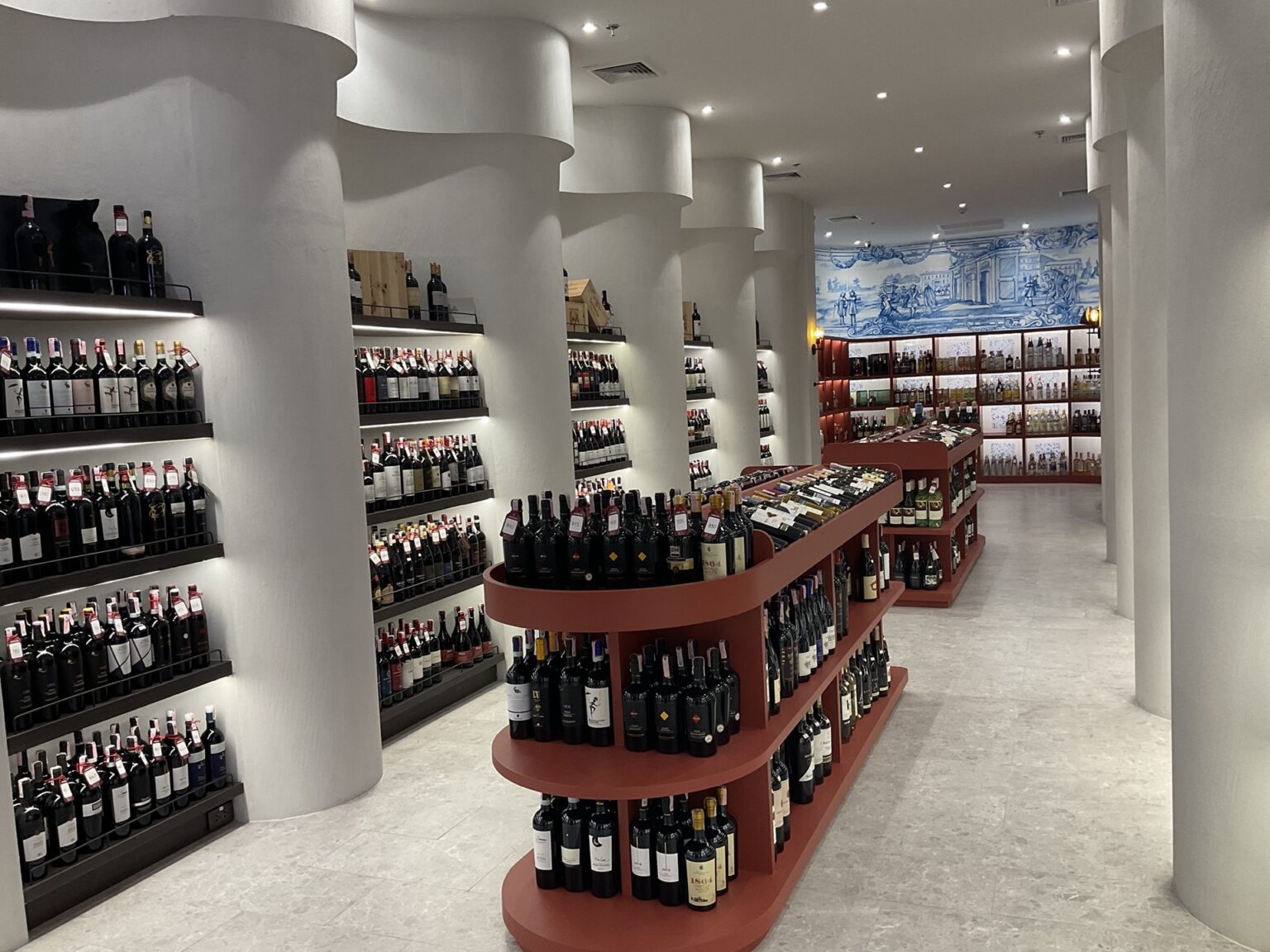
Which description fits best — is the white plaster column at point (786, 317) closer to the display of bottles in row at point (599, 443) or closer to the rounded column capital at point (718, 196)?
the rounded column capital at point (718, 196)

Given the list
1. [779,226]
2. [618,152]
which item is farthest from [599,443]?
[779,226]

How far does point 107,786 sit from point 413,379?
2749 mm

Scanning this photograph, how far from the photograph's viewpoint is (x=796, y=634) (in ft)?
12.8

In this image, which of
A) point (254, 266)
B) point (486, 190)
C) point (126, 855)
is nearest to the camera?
point (126, 855)

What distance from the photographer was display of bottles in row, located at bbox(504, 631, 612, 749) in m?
3.25

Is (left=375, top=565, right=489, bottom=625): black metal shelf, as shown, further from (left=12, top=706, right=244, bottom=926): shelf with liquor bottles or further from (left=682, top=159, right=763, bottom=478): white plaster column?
(left=682, top=159, right=763, bottom=478): white plaster column

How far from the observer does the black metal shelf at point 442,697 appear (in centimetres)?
538

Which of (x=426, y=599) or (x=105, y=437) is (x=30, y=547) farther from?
(x=426, y=599)

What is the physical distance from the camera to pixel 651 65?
7285mm

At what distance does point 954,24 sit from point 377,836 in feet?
20.8

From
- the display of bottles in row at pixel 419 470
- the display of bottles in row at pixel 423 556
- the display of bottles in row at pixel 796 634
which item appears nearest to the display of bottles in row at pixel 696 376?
the display of bottles in row at pixel 419 470

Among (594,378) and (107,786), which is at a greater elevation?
(594,378)

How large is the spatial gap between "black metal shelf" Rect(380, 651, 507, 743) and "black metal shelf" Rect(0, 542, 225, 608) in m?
1.45

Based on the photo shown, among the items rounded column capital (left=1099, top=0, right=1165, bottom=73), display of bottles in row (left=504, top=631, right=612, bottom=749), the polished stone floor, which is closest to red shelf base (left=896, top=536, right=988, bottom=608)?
the polished stone floor
